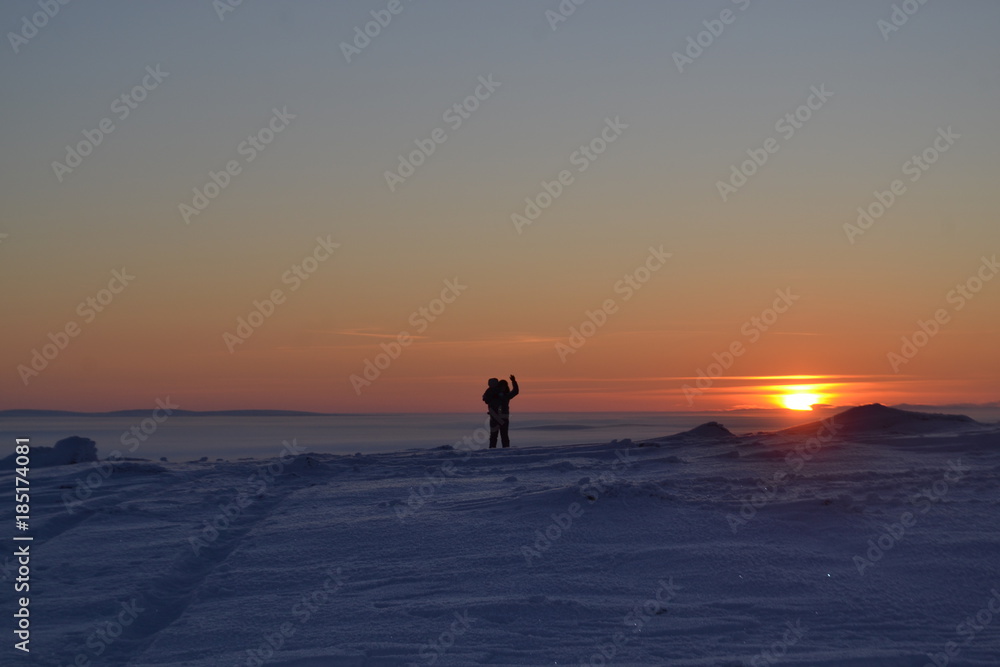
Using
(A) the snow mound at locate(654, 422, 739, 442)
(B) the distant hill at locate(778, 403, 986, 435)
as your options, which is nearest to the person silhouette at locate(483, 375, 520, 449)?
(A) the snow mound at locate(654, 422, 739, 442)

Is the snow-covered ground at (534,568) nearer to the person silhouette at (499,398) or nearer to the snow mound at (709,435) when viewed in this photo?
the snow mound at (709,435)

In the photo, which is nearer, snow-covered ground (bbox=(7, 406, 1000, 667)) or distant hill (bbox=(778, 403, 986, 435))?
snow-covered ground (bbox=(7, 406, 1000, 667))

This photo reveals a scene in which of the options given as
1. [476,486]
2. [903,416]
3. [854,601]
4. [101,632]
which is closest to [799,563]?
[854,601]

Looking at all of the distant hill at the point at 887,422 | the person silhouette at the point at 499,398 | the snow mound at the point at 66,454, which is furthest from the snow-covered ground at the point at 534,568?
the person silhouette at the point at 499,398

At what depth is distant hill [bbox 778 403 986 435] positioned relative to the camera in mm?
14461

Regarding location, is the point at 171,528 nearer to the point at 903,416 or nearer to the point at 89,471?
the point at 89,471

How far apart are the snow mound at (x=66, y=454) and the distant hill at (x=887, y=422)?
12.7m

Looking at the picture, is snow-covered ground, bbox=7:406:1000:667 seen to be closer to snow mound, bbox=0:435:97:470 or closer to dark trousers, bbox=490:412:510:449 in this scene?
snow mound, bbox=0:435:97:470

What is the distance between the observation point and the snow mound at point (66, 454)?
48.5ft

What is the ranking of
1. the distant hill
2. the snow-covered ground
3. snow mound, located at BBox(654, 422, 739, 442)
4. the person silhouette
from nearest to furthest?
the snow-covered ground → the distant hill → snow mound, located at BBox(654, 422, 739, 442) → the person silhouette

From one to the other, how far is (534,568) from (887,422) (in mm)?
10545

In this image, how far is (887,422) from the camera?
14914mm

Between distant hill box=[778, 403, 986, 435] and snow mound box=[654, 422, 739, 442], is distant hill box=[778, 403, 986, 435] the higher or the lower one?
the higher one

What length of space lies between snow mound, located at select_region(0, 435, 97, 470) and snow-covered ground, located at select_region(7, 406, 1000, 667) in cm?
365
